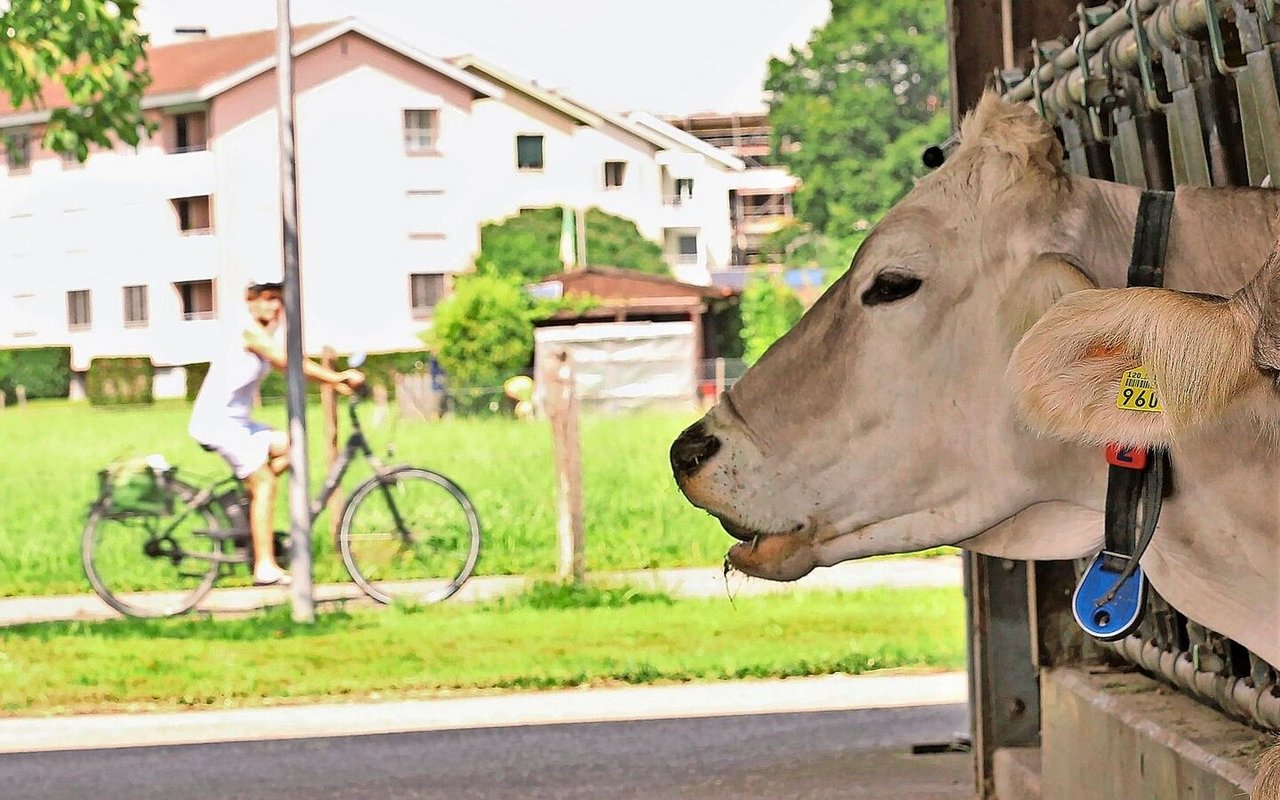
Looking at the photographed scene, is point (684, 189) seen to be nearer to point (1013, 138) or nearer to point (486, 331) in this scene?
point (486, 331)

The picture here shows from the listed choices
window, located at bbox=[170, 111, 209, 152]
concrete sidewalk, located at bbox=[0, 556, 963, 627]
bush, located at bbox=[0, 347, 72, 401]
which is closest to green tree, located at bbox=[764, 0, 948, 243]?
window, located at bbox=[170, 111, 209, 152]

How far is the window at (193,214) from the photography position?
35156 mm

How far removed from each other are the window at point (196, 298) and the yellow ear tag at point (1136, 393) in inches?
1354

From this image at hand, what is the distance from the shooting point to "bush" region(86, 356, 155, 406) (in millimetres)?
32009

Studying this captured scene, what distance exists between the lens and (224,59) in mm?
40406

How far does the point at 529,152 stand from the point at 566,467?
96.7ft

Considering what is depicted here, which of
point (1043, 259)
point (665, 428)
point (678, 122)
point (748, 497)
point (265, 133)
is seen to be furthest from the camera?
point (678, 122)

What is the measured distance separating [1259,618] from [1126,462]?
0.27 m

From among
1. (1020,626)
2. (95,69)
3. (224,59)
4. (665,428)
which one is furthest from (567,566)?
(224,59)

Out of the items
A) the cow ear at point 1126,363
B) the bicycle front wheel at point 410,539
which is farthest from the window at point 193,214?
the cow ear at point 1126,363

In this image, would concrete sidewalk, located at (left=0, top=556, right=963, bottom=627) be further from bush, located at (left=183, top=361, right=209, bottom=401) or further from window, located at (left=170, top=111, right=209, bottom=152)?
window, located at (left=170, top=111, right=209, bottom=152)

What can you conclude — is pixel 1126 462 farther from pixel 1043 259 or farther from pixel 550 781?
pixel 550 781

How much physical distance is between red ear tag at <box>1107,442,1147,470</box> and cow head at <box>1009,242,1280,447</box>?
0.66 ft

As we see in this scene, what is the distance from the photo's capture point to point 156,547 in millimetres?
10656
